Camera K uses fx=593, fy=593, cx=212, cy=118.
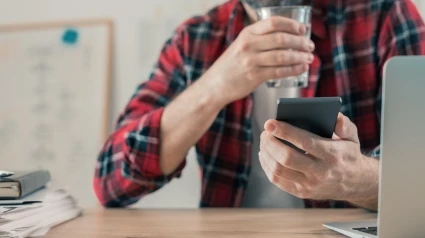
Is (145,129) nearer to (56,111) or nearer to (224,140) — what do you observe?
(224,140)

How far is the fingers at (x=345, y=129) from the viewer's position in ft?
2.70

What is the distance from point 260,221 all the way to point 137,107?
2.04ft

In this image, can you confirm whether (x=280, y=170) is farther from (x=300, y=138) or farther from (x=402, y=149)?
(x=402, y=149)

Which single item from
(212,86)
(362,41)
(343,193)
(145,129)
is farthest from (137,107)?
(343,193)

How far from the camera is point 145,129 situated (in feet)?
4.41

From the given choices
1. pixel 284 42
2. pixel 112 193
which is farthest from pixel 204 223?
pixel 112 193

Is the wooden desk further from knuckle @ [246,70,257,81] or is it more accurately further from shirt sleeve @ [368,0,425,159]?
shirt sleeve @ [368,0,425,159]

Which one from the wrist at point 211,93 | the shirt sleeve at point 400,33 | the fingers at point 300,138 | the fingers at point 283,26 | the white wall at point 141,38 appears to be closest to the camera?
the fingers at point 300,138

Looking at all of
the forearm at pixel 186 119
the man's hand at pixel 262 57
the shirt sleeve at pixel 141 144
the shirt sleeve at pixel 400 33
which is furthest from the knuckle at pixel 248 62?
the shirt sleeve at pixel 400 33

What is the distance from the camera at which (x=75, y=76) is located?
2205 millimetres

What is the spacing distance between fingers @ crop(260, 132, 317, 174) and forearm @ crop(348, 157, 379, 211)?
157mm

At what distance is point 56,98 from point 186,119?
1.06m

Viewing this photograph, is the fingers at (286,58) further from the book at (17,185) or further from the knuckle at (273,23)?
the book at (17,185)

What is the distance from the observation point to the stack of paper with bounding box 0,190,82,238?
850 mm
